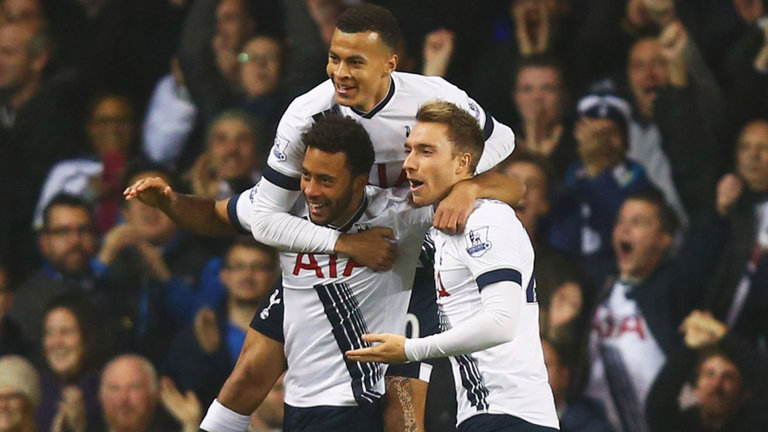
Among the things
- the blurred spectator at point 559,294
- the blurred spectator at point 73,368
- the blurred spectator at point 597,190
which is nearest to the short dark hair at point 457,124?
the blurred spectator at point 559,294

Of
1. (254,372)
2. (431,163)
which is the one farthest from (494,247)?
(254,372)

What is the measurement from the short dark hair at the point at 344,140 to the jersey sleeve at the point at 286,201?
0.07 m

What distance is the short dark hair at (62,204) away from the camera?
9.21m

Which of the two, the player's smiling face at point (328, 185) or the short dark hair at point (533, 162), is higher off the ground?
the short dark hair at point (533, 162)

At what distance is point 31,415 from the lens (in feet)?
28.2

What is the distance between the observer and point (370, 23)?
5754 mm

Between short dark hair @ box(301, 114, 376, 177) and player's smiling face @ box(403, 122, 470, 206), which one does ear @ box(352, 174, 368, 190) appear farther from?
player's smiling face @ box(403, 122, 470, 206)

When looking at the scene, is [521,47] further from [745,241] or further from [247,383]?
[247,383]

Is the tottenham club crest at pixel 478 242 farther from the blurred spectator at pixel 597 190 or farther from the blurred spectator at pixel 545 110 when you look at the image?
the blurred spectator at pixel 545 110

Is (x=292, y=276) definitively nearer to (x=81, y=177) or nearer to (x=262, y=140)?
(x=262, y=140)

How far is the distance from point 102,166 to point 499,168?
260cm

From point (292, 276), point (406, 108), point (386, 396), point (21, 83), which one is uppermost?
point (21, 83)

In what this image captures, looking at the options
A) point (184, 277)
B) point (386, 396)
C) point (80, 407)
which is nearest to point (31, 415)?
point (80, 407)

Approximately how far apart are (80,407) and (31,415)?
0.89ft
